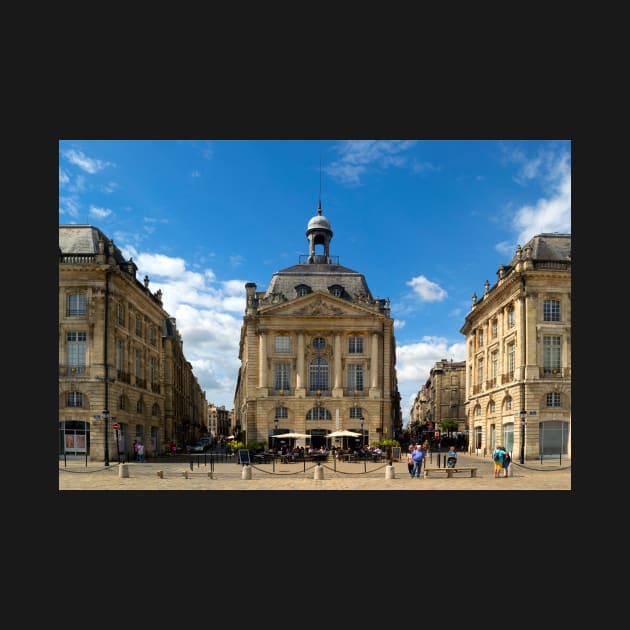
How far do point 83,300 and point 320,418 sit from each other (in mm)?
27358

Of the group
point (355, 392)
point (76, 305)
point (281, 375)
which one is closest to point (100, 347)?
point (76, 305)

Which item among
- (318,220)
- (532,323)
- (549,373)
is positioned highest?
(318,220)

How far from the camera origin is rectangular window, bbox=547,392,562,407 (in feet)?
85.7

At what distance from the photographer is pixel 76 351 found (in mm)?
27219

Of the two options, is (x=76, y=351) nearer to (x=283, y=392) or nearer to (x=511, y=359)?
(x=511, y=359)

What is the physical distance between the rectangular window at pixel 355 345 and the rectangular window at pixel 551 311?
25.9 meters

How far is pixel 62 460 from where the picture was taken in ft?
81.9

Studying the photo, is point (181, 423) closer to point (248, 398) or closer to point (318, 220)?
point (248, 398)

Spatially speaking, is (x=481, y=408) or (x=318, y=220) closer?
(x=481, y=408)

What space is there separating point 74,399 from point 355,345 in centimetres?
2801

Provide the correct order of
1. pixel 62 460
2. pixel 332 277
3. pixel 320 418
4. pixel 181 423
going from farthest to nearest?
pixel 181 423 < pixel 332 277 < pixel 320 418 < pixel 62 460

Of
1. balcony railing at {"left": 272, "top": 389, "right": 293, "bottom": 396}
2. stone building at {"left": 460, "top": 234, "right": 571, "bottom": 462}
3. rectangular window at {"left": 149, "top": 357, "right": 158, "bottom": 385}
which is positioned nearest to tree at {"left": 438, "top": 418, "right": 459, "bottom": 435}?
balcony railing at {"left": 272, "top": 389, "right": 293, "bottom": 396}

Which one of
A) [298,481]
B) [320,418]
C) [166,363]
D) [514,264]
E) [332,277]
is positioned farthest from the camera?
[166,363]

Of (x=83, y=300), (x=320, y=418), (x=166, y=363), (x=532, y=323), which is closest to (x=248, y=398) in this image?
(x=320, y=418)
